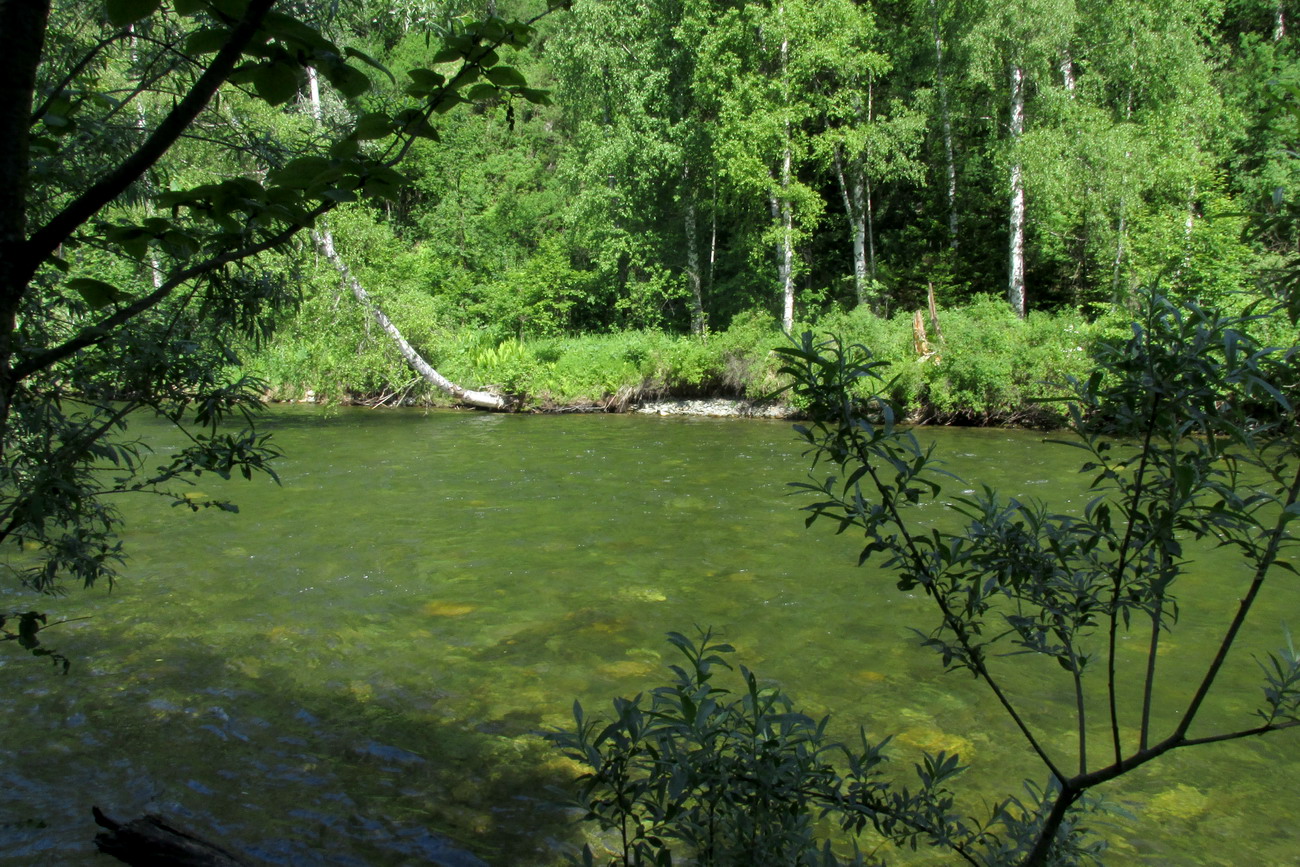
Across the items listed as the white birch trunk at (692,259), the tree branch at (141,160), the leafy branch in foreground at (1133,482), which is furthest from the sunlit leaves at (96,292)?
the white birch trunk at (692,259)

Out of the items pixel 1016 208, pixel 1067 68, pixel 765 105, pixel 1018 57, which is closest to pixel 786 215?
pixel 765 105

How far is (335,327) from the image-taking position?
20.4 meters

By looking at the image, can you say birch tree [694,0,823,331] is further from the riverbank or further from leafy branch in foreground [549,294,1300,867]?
leafy branch in foreground [549,294,1300,867]

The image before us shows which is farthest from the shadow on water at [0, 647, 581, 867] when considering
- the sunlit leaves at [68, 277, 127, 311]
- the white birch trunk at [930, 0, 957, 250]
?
the white birch trunk at [930, 0, 957, 250]

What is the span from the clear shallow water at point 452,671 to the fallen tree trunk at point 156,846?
0.54 metres

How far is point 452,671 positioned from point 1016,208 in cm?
2179

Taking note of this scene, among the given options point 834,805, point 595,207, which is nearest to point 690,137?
point 595,207

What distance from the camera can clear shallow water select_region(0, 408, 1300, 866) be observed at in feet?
15.0

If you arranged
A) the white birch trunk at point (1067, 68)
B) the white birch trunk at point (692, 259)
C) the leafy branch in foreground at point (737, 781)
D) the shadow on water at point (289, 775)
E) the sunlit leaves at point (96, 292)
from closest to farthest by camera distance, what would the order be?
the sunlit leaves at point (96, 292) < the leafy branch in foreground at point (737, 781) < the shadow on water at point (289, 775) < the white birch trunk at point (1067, 68) < the white birch trunk at point (692, 259)

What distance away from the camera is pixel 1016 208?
77.2 feet

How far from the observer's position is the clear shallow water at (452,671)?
4582 millimetres

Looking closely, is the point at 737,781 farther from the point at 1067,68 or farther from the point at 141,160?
the point at 1067,68

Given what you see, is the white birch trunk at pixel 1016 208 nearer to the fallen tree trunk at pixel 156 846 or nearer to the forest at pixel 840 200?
the forest at pixel 840 200

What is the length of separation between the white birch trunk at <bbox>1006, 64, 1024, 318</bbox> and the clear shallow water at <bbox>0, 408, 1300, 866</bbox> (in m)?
12.6
